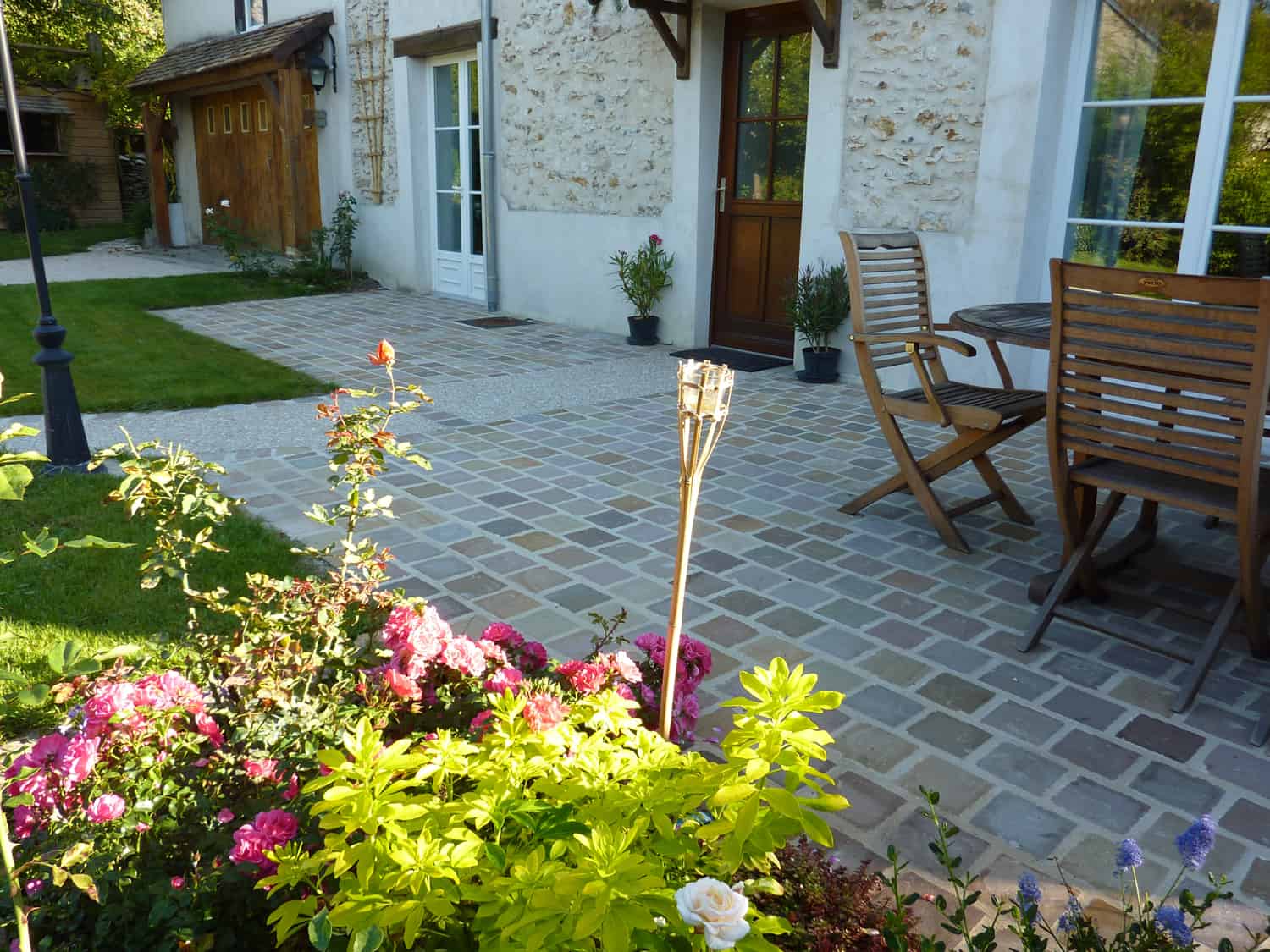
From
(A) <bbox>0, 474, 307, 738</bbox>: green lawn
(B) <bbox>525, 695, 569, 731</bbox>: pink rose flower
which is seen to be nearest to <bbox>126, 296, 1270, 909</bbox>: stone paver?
(A) <bbox>0, 474, 307, 738</bbox>: green lawn

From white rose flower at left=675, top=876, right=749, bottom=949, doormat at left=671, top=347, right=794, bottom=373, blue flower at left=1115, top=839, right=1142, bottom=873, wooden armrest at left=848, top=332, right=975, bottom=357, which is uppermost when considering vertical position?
wooden armrest at left=848, top=332, right=975, bottom=357

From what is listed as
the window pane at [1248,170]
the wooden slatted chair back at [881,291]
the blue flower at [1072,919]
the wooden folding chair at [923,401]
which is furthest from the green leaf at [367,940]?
the window pane at [1248,170]

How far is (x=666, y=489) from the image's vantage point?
4180 mm

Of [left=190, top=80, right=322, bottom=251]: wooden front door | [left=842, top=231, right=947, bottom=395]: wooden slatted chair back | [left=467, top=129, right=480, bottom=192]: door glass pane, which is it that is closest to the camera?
[left=842, top=231, right=947, bottom=395]: wooden slatted chair back

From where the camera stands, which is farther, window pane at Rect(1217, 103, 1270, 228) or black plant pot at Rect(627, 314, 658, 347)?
black plant pot at Rect(627, 314, 658, 347)

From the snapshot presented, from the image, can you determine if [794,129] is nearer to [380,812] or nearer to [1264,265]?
[1264,265]

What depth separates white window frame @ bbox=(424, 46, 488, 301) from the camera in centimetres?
944

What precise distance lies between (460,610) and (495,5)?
7.19 metres

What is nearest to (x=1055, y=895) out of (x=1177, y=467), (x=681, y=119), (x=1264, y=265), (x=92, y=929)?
(x=1177, y=467)

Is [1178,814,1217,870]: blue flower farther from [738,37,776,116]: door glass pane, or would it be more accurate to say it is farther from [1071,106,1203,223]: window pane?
[738,37,776,116]: door glass pane

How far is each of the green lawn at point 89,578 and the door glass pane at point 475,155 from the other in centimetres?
623

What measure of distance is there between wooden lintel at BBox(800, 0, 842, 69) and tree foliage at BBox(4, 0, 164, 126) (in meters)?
14.6

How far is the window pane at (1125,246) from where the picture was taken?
4.98 metres

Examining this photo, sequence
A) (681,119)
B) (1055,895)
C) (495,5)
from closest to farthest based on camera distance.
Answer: (1055,895) < (681,119) < (495,5)
